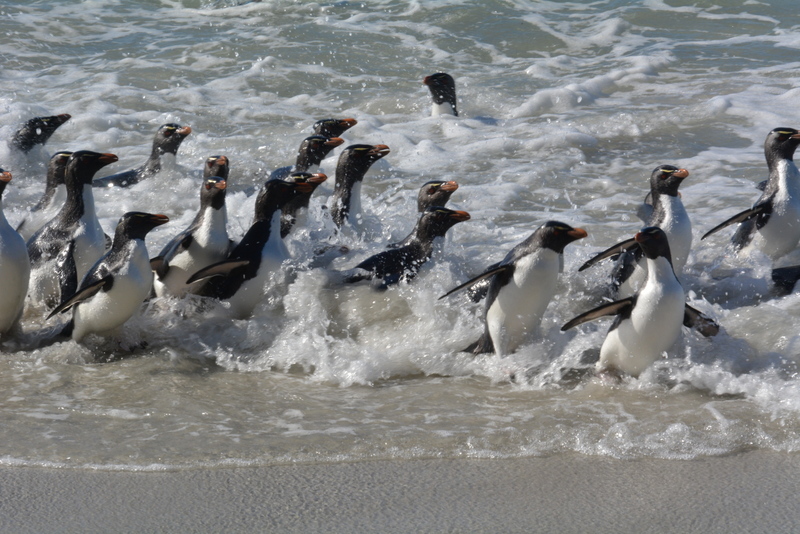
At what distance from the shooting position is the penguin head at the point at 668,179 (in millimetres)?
4980

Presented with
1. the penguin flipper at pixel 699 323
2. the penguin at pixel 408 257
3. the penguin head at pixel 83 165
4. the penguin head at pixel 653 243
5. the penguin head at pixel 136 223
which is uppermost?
the penguin head at pixel 83 165

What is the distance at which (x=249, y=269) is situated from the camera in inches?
182

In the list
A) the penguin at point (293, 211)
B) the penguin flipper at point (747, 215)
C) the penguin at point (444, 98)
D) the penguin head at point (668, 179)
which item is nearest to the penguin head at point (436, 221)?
the penguin at point (293, 211)

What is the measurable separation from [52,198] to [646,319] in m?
3.50

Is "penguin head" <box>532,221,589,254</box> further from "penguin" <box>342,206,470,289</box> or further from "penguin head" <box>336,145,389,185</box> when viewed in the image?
"penguin head" <box>336,145,389,185</box>

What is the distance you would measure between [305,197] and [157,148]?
2152mm

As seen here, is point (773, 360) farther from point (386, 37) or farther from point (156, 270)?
point (386, 37)

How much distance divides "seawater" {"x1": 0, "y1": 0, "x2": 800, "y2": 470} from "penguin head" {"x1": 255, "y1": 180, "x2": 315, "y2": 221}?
32cm

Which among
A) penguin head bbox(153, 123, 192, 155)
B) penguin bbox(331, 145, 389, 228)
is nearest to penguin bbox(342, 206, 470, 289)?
penguin bbox(331, 145, 389, 228)

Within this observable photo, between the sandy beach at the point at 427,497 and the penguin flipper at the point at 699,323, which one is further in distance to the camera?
the penguin flipper at the point at 699,323

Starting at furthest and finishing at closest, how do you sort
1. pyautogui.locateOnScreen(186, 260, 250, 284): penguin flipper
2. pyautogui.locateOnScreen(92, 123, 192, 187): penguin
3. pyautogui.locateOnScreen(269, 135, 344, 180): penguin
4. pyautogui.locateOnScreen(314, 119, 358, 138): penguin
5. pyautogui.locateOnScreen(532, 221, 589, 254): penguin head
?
pyautogui.locateOnScreen(92, 123, 192, 187): penguin < pyautogui.locateOnScreen(314, 119, 358, 138): penguin < pyautogui.locateOnScreen(269, 135, 344, 180): penguin < pyautogui.locateOnScreen(186, 260, 250, 284): penguin flipper < pyautogui.locateOnScreen(532, 221, 589, 254): penguin head

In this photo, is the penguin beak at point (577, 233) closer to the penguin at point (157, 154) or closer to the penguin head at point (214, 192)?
the penguin head at point (214, 192)

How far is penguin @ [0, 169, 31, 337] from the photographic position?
4.32 metres

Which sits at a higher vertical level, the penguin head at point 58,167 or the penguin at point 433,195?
the penguin head at point 58,167
